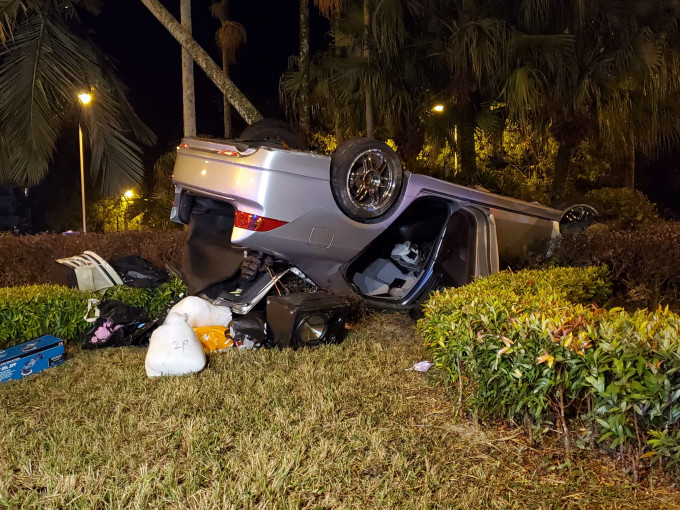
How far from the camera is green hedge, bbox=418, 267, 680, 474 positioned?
2510mm

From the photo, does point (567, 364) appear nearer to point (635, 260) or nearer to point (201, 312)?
point (201, 312)

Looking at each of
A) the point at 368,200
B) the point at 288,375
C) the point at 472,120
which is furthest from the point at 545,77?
the point at 288,375

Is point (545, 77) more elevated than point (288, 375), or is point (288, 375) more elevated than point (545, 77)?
point (545, 77)

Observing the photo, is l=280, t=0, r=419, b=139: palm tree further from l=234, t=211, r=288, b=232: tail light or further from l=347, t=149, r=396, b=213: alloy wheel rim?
l=234, t=211, r=288, b=232: tail light

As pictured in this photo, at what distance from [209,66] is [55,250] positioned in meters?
3.78

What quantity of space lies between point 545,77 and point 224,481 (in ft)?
26.0

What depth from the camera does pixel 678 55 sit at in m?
8.73

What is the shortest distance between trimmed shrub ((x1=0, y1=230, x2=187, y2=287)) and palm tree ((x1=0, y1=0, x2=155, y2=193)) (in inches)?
35.4

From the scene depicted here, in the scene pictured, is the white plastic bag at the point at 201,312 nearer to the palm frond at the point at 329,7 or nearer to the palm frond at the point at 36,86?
the palm frond at the point at 36,86

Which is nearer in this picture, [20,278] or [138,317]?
[138,317]

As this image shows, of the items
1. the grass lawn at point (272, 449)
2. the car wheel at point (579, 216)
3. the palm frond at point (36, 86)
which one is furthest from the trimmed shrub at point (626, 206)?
the palm frond at point (36, 86)

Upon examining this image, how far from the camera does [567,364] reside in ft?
9.04

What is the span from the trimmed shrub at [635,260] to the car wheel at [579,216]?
2.68 feet

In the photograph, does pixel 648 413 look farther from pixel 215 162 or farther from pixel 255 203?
pixel 215 162
